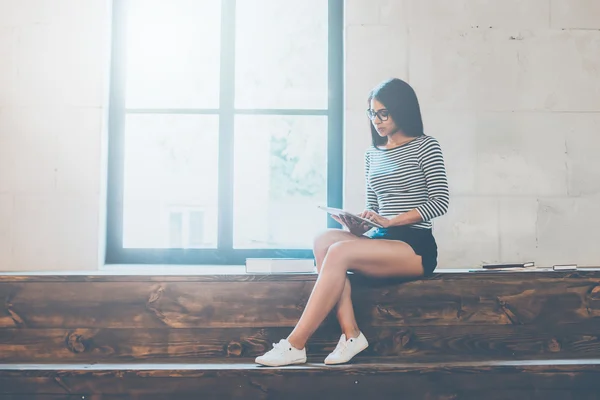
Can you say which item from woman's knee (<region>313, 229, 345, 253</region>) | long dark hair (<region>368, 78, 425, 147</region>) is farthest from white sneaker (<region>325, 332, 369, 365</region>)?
long dark hair (<region>368, 78, 425, 147</region>)

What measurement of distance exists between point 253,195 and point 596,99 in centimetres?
169

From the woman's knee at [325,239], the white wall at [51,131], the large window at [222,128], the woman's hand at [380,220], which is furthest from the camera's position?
the large window at [222,128]

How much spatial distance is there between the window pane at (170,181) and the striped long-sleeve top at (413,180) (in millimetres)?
910

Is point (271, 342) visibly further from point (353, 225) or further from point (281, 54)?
point (281, 54)

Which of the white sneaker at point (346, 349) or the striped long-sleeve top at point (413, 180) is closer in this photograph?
the white sneaker at point (346, 349)

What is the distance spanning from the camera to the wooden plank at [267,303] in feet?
7.11

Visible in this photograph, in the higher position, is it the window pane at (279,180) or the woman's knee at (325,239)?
the window pane at (279,180)

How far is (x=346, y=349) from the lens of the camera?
2.04 m

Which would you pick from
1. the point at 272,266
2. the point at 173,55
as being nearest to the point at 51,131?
the point at 173,55

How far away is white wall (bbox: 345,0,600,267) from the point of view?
2.75 metres

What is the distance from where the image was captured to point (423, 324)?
2193 millimetres

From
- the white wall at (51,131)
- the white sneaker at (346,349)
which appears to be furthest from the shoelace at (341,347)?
the white wall at (51,131)

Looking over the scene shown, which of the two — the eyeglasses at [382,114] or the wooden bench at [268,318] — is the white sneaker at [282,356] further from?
the eyeglasses at [382,114]

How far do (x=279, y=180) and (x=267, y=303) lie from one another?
2.80 feet
